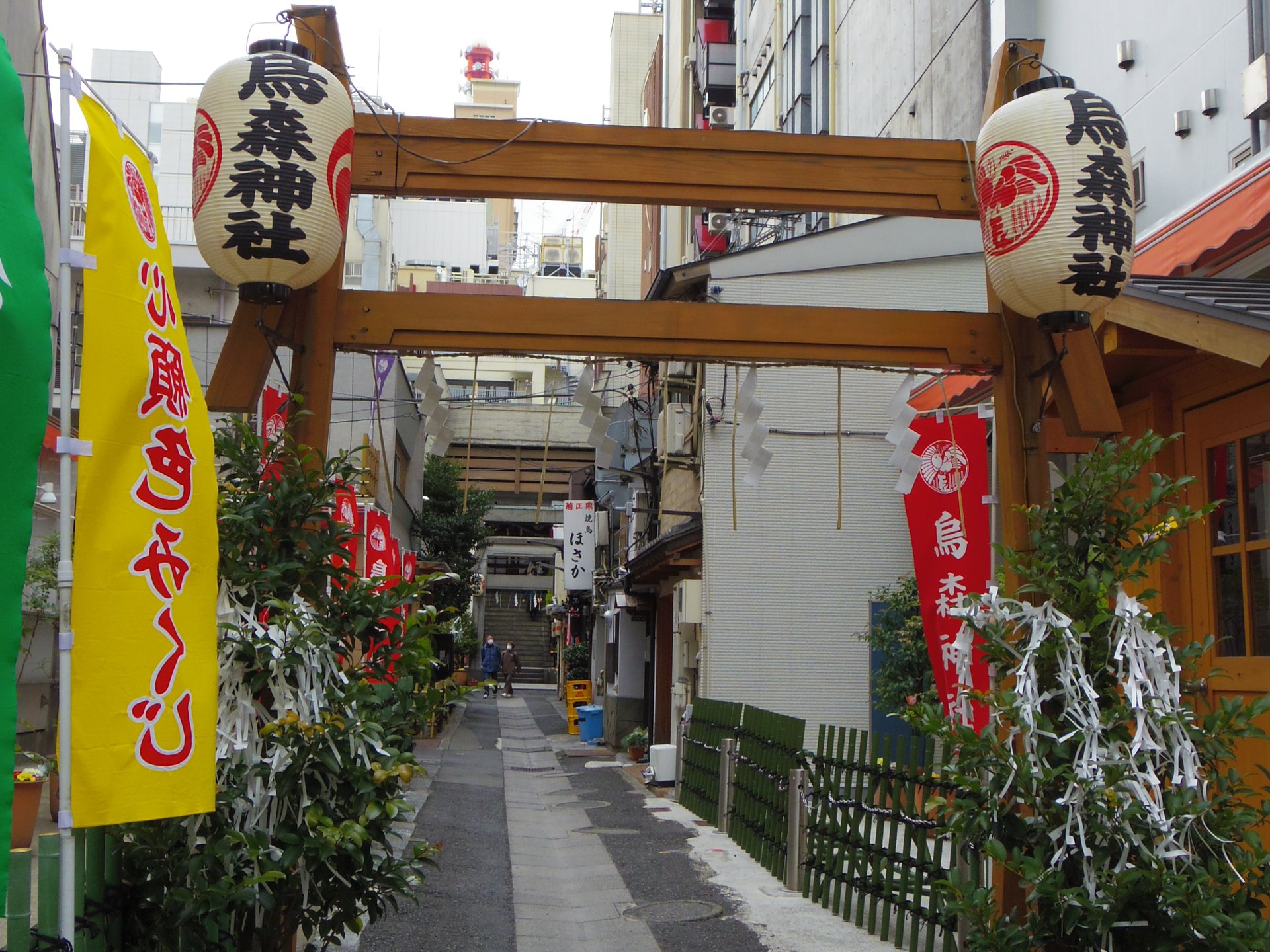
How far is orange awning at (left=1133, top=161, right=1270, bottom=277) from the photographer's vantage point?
741 cm

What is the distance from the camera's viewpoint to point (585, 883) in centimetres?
1119

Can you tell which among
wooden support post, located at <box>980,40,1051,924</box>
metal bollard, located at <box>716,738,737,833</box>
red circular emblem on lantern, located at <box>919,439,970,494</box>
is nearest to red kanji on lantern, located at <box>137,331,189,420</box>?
wooden support post, located at <box>980,40,1051,924</box>

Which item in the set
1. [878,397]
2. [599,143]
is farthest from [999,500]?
[878,397]

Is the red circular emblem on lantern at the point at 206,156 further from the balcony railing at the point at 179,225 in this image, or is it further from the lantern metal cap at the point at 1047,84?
the balcony railing at the point at 179,225

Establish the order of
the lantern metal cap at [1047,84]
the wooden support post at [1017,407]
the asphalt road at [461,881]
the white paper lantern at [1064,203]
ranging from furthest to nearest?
the asphalt road at [461,881], the wooden support post at [1017,407], the lantern metal cap at [1047,84], the white paper lantern at [1064,203]

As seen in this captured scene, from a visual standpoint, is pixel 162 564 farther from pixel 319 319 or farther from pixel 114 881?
pixel 319 319

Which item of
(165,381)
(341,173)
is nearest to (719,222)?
(341,173)

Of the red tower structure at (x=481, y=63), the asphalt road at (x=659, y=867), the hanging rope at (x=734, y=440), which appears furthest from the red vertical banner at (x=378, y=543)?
the red tower structure at (x=481, y=63)

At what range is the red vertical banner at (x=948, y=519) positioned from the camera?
10.4m

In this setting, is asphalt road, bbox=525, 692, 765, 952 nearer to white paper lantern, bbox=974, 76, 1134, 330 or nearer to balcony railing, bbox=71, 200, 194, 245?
white paper lantern, bbox=974, 76, 1134, 330

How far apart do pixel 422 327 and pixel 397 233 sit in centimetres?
5794

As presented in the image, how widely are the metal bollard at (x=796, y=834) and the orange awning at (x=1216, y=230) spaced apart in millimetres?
5005

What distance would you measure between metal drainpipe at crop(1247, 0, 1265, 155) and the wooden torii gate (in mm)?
3397

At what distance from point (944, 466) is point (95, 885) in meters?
7.90
